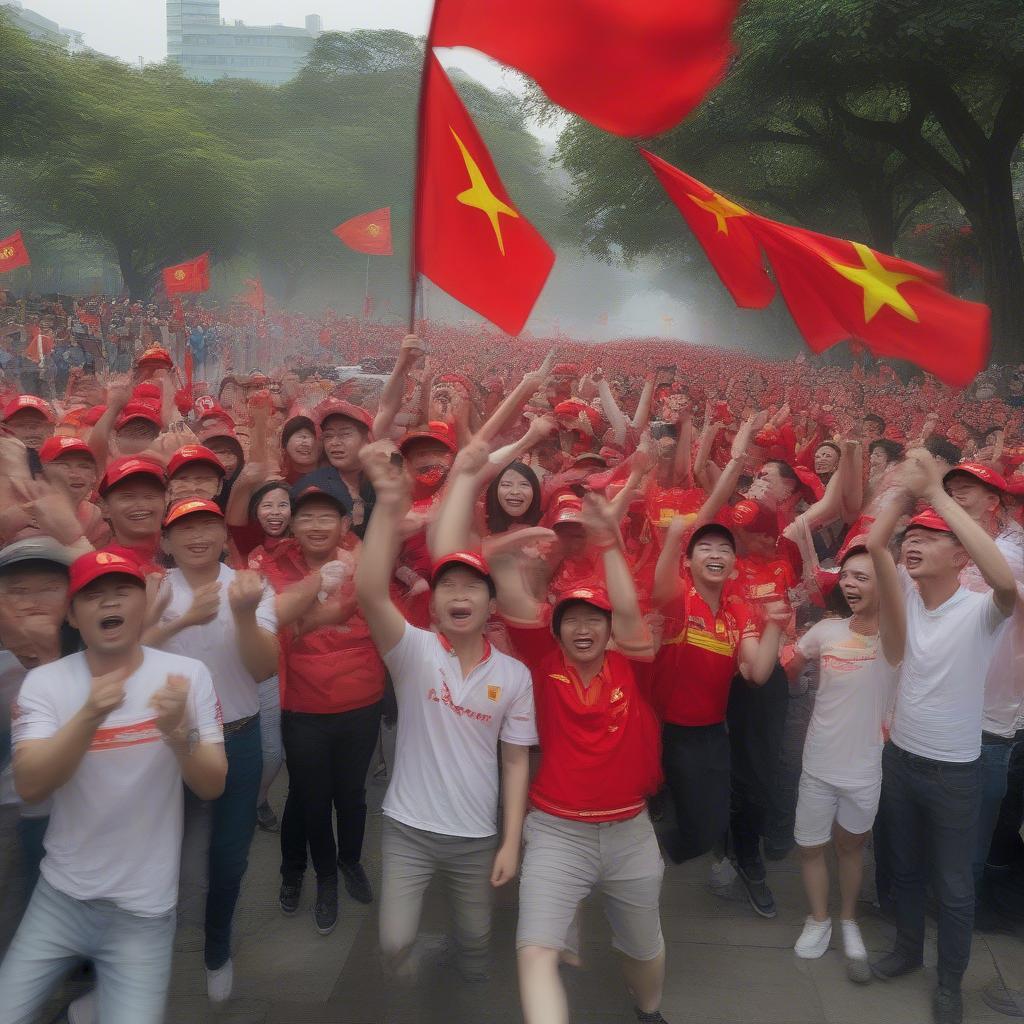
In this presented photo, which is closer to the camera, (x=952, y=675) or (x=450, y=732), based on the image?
(x=450, y=732)

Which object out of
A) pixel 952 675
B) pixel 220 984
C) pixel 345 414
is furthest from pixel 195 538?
pixel 952 675

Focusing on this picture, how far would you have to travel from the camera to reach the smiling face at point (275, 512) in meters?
3.89

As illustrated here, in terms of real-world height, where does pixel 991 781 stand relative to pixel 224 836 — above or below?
above

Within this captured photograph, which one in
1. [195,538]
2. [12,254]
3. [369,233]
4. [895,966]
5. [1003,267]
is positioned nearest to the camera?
[195,538]

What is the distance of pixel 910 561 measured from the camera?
329cm

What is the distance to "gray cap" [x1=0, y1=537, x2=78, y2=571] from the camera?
2.76 m

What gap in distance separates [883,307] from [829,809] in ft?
7.77

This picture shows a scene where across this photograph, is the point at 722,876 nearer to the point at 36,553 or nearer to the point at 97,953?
the point at 97,953

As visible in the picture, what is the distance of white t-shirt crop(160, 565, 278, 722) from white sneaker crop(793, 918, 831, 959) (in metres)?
2.11

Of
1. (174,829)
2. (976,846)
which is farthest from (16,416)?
(976,846)

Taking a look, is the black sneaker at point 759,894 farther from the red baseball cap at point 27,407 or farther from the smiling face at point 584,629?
the red baseball cap at point 27,407

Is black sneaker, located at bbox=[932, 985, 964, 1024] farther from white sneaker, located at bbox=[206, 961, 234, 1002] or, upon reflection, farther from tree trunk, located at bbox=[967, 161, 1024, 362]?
tree trunk, located at bbox=[967, 161, 1024, 362]

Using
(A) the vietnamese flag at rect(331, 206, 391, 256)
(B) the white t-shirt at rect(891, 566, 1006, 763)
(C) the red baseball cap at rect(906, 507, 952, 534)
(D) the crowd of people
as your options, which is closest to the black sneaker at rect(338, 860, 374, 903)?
(D) the crowd of people

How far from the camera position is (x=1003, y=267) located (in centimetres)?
1811
